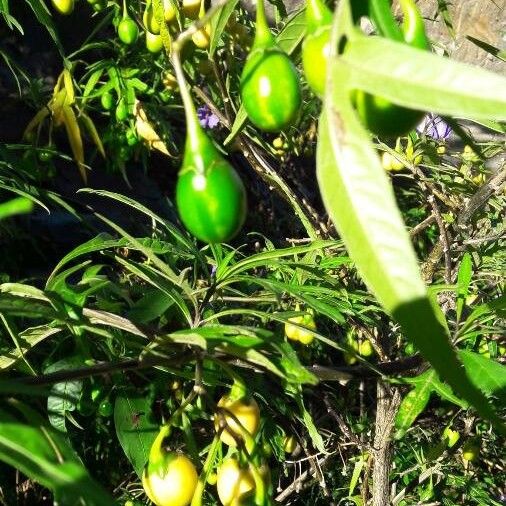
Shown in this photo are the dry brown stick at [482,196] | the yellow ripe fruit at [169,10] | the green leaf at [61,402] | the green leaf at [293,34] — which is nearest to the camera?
the green leaf at [293,34]

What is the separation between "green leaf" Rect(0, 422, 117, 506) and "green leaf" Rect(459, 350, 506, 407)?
556 millimetres

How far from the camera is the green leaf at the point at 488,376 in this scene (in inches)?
35.3

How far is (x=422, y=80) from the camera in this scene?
358 millimetres

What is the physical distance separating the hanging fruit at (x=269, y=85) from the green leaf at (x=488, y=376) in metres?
0.49

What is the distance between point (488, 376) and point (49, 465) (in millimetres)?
611

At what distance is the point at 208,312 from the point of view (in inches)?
47.0

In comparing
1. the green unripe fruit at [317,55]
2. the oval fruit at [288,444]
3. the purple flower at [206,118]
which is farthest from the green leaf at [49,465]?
the purple flower at [206,118]

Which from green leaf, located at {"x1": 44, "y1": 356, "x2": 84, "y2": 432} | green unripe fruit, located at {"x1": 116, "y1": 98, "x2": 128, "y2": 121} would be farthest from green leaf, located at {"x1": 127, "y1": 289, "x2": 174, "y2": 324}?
green unripe fruit, located at {"x1": 116, "y1": 98, "x2": 128, "y2": 121}

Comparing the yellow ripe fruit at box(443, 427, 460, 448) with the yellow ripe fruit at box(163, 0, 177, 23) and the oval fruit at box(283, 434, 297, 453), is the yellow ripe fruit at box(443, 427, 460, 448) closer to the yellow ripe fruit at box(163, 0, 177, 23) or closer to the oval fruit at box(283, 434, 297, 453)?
the oval fruit at box(283, 434, 297, 453)

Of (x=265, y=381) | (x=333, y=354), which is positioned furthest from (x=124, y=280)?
(x=333, y=354)

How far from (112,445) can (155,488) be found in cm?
105

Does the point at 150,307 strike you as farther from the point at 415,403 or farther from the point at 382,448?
the point at 382,448

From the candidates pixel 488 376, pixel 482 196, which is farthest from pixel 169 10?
pixel 488 376

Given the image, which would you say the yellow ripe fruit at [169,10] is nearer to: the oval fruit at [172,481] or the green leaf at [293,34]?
the green leaf at [293,34]
